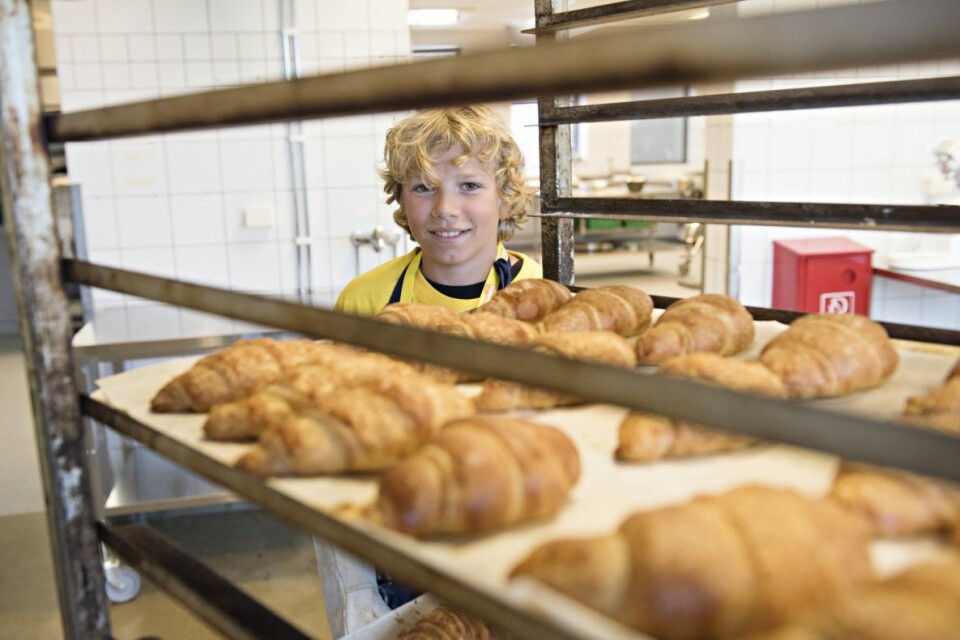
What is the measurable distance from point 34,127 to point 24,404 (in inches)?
199

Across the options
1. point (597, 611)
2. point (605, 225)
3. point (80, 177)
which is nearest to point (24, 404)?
point (80, 177)

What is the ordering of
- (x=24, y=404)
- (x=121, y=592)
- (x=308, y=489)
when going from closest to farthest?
(x=308, y=489) → (x=121, y=592) → (x=24, y=404)

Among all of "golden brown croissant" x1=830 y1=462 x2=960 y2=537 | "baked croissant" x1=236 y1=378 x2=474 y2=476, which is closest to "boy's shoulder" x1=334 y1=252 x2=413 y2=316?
"baked croissant" x1=236 y1=378 x2=474 y2=476

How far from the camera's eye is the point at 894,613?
1.75 ft

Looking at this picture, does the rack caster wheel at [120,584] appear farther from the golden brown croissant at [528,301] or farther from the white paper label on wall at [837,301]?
the white paper label on wall at [837,301]

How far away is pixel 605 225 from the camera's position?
9.34m

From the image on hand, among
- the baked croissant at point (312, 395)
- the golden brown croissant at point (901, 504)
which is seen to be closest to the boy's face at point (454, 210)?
the baked croissant at point (312, 395)

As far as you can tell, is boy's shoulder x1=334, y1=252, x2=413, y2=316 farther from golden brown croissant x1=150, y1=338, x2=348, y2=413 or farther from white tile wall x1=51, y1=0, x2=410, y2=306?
white tile wall x1=51, y1=0, x2=410, y2=306

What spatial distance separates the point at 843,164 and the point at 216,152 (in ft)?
9.98

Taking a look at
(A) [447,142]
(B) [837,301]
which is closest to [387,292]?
(A) [447,142]

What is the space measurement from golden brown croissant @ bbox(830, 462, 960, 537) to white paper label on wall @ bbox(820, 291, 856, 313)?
10.7ft

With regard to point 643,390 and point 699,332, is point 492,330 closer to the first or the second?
point 699,332

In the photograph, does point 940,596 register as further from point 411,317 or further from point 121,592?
point 121,592

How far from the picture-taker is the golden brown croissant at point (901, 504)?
70 centimetres
